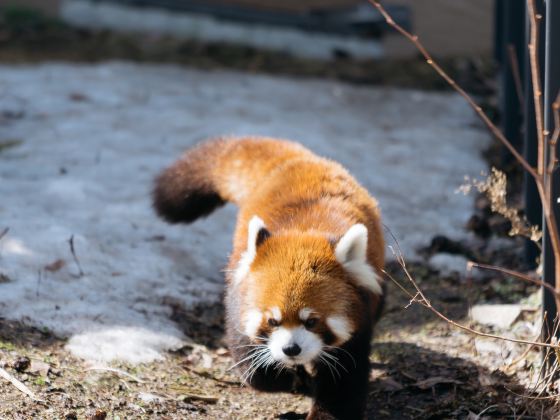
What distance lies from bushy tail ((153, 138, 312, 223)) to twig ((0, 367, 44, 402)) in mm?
1407

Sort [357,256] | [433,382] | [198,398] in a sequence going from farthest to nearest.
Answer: [433,382] < [198,398] < [357,256]

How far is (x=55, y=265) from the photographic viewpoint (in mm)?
4273

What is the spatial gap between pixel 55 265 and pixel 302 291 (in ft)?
5.30

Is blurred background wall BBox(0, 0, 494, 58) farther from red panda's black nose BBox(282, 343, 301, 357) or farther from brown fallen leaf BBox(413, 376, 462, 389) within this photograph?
red panda's black nose BBox(282, 343, 301, 357)

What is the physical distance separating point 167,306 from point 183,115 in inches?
119

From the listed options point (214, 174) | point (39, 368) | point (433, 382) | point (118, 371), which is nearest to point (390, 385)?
point (433, 382)

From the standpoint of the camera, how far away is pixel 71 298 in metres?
4.03

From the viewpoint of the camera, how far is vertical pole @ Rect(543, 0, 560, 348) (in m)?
3.23

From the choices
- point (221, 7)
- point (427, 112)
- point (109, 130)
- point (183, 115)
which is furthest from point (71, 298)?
point (221, 7)

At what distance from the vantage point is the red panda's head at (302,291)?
3195mm

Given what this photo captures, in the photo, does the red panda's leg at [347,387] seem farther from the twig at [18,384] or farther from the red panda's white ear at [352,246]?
the twig at [18,384]

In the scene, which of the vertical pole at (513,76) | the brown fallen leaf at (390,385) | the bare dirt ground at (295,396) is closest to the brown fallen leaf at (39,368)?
the bare dirt ground at (295,396)

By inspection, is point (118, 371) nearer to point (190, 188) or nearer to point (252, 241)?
point (252, 241)

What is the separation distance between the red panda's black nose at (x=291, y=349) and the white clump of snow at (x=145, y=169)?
2.66ft
